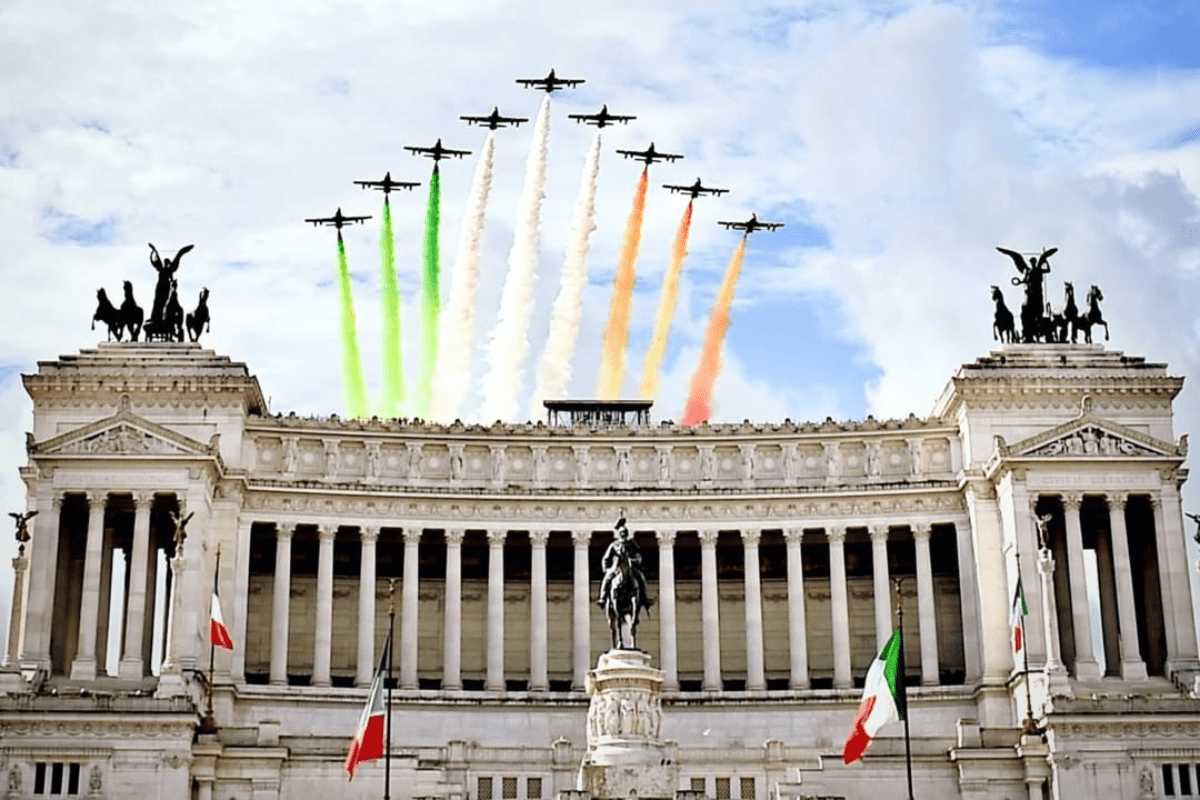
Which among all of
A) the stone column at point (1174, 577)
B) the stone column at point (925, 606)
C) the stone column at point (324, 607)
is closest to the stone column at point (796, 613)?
the stone column at point (925, 606)

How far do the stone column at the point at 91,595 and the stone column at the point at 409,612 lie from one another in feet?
46.6

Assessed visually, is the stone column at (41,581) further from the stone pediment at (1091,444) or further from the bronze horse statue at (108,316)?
the stone pediment at (1091,444)

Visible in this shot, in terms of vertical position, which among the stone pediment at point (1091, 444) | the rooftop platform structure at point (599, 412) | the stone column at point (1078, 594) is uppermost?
the rooftop platform structure at point (599, 412)

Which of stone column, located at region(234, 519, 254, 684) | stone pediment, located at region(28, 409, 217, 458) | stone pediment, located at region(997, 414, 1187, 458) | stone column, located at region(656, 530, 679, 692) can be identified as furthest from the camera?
stone column, located at region(656, 530, 679, 692)

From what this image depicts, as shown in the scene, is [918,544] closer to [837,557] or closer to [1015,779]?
[837,557]

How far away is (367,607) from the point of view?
9231 centimetres

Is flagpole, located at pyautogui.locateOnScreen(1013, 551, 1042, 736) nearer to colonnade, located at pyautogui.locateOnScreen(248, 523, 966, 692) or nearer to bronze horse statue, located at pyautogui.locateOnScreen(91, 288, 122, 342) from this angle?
colonnade, located at pyautogui.locateOnScreen(248, 523, 966, 692)

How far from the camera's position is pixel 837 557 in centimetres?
9381

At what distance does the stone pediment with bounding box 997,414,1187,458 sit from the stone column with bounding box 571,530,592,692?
21340mm

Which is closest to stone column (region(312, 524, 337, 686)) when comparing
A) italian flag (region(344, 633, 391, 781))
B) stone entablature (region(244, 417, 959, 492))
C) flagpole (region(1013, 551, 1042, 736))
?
stone entablature (region(244, 417, 959, 492))

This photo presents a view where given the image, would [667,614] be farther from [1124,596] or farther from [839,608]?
[1124,596]

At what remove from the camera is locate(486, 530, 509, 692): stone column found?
92125 mm

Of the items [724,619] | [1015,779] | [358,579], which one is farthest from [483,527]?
[1015,779]

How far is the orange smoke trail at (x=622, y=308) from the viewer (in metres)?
112
